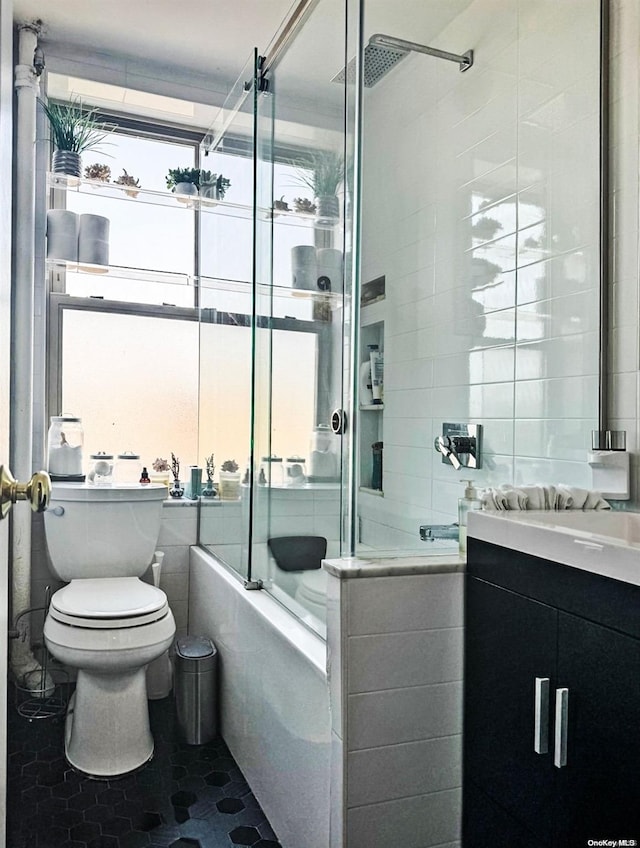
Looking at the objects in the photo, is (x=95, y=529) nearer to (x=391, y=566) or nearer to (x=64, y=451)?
(x=64, y=451)

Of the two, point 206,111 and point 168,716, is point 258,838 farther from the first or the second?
point 206,111

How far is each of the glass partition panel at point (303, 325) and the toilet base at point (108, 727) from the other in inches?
20.7

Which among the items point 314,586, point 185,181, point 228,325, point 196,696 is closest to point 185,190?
point 185,181

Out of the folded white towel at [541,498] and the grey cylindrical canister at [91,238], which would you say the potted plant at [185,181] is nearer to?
the grey cylindrical canister at [91,238]

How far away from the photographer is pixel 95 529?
2.44 metres

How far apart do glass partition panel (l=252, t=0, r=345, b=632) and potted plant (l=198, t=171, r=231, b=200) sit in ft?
1.50

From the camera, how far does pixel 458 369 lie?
1.83 m

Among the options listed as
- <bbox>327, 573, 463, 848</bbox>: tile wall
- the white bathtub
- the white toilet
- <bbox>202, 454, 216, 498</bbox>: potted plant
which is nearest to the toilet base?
the white toilet

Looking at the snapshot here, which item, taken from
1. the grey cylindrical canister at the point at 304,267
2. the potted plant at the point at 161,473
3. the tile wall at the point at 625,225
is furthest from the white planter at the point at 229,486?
the tile wall at the point at 625,225

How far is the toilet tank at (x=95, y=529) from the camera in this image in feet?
7.95

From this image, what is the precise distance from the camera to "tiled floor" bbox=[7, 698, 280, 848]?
166 centimetres

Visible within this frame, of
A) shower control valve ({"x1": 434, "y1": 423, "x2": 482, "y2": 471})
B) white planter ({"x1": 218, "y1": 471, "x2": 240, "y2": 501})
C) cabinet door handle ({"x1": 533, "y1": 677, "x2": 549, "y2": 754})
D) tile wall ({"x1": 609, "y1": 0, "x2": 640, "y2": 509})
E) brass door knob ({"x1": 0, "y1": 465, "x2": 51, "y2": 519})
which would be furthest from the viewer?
white planter ({"x1": 218, "y1": 471, "x2": 240, "y2": 501})

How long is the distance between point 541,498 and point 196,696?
140cm

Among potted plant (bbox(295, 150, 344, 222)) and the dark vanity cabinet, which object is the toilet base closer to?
the dark vanity cabinet
